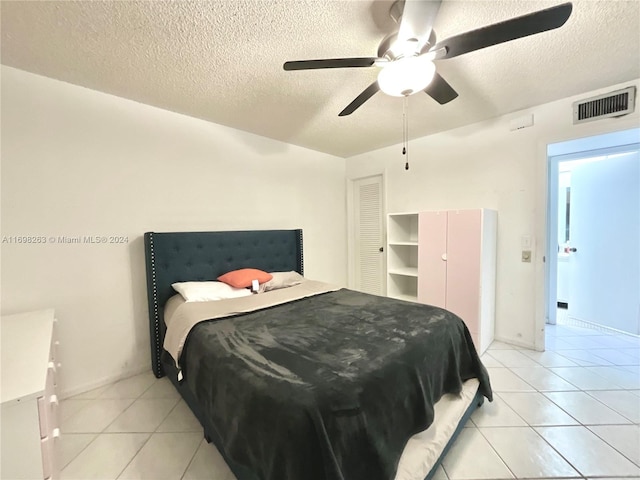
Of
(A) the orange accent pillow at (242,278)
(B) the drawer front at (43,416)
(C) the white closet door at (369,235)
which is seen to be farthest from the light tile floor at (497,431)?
(C) the white closet door at (369,235)

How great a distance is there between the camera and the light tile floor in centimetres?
138

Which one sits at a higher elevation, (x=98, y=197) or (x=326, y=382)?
(x=98, y=197)

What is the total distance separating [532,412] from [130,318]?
327cm

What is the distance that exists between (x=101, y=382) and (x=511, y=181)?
14.4 ft

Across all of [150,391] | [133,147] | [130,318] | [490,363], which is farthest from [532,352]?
[133,147]

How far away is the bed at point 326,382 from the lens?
3.12 ft

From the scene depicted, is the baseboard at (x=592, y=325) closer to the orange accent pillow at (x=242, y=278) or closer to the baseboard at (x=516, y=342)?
the baseboard at (x=516, y=342)

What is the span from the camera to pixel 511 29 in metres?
1.16

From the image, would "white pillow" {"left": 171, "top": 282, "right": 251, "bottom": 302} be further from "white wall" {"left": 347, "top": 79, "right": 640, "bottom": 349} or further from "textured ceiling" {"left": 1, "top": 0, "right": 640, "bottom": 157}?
"white wall" {"left": 347, "top": 79, "right": 640, "bottom": 349}

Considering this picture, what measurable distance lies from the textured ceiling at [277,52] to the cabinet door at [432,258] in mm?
1175

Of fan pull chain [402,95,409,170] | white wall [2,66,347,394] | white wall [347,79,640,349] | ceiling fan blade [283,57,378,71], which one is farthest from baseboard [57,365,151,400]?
white wall [347,79,640,349]

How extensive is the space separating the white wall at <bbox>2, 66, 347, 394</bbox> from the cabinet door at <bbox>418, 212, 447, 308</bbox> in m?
2.15

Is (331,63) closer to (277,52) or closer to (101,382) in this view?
(277,52)

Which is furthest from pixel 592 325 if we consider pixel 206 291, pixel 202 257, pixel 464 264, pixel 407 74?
pixel 202 257
